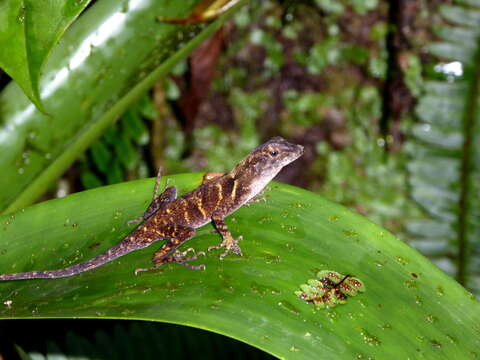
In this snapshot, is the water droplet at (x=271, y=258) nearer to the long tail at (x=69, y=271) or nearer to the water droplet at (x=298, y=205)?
the water droplet at (x=298, y=205)

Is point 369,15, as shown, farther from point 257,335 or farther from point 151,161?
point 257,335

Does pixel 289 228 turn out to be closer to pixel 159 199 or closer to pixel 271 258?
pixel 271 258

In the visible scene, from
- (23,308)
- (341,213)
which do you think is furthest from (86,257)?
(341,213)

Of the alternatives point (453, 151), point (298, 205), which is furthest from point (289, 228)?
point (453, 151)

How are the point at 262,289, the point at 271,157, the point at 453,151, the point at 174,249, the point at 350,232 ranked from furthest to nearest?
the point at 453,151 < the point at 271,157 < the point at 174,249 < the point at 350,232 < the point at 262,289

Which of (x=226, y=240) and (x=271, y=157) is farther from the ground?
(x=271, y=157)

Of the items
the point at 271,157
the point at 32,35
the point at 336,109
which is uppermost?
the point at 336,109

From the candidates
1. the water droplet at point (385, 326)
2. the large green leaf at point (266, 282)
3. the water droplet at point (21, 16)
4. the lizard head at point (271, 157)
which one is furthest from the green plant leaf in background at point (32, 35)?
the lizard head at point (271, 157)
